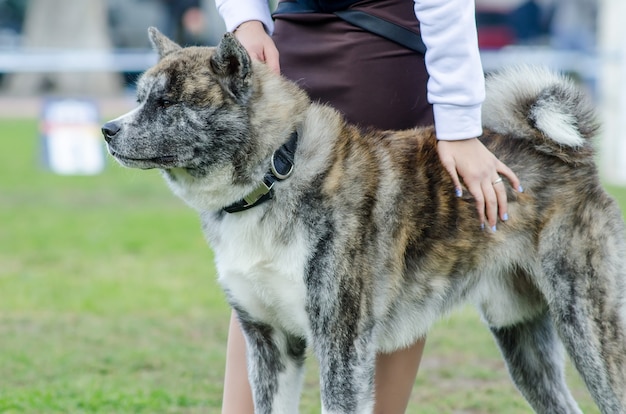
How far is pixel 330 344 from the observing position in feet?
10.5

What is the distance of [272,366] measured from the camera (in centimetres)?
348

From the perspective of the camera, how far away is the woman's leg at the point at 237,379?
366 centimetres

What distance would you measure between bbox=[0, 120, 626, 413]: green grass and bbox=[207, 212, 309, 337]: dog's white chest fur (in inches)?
55.7

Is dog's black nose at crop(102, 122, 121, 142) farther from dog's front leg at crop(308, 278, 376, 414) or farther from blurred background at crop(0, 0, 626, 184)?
blurred background at crop(0, 0, 626, 184)

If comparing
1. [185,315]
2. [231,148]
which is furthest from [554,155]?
[185,315]

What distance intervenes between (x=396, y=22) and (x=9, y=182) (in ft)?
27.9

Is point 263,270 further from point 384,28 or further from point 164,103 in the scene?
point 384,28

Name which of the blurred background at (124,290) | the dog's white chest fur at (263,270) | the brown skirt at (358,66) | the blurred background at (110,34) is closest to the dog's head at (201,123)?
the dog's white chest fur at (263,270)

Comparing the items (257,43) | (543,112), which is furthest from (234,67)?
(543,112)

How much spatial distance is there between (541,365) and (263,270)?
4.03 feet

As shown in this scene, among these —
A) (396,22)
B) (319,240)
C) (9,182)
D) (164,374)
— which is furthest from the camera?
(9,182)

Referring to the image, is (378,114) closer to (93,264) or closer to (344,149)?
(344,149)

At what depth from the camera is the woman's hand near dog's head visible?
3.53 meters

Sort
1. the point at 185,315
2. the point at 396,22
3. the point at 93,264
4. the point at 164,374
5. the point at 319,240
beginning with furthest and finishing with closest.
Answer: the point at 93,264, the point at 185,315, the point at 164,374, the point at 396,22, the point at 319,240
